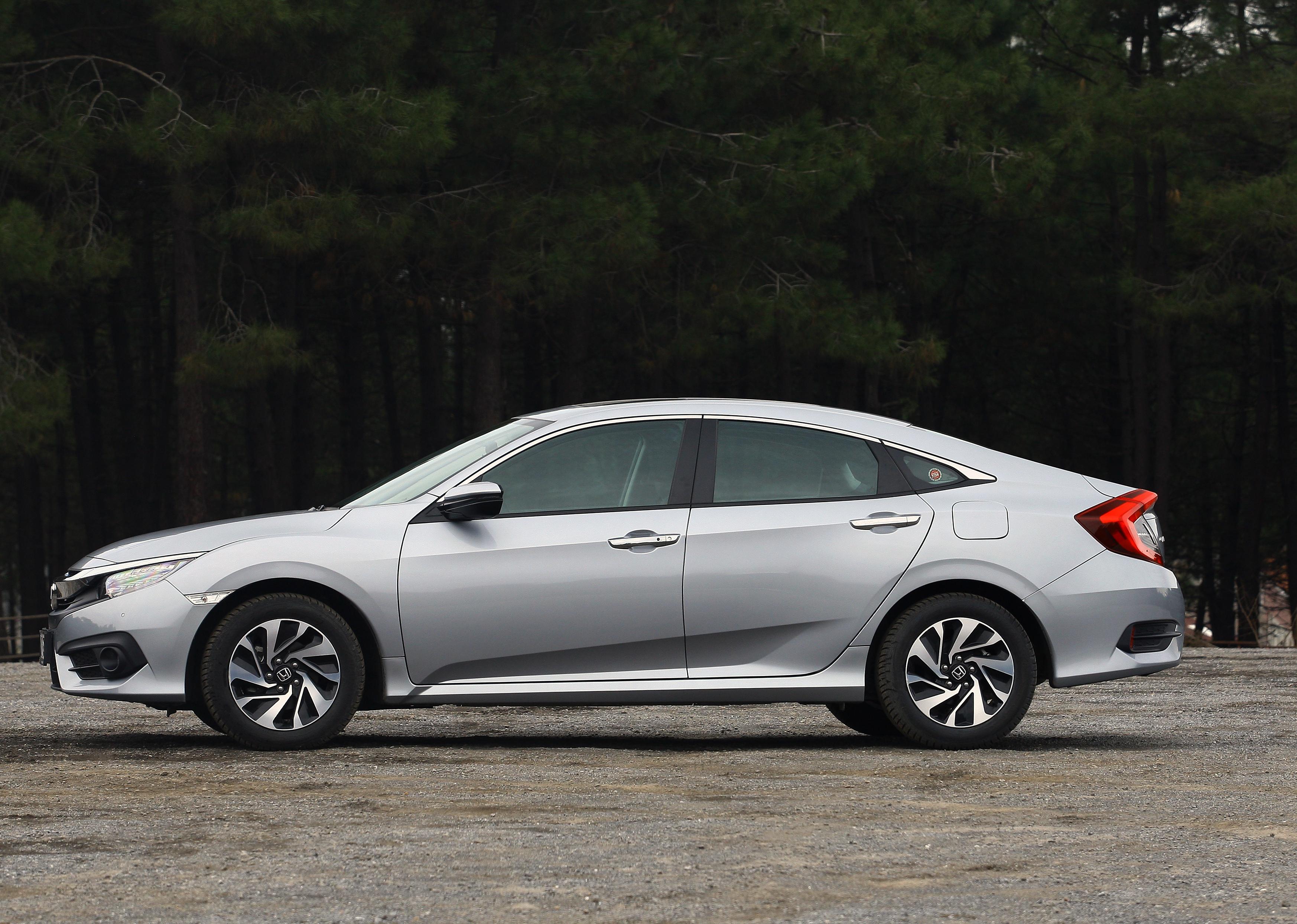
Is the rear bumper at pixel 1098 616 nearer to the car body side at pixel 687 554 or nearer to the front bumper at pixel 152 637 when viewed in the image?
the car body side at pixel 687 554

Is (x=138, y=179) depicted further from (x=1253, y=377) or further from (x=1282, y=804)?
(x=1253, y=377)

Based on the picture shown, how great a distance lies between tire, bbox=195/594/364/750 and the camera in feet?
27.0

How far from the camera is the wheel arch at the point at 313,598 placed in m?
8.29

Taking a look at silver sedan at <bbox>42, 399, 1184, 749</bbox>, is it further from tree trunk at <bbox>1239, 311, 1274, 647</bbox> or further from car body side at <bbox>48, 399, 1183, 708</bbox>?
tree trunk at <bbox>1239, 311, 1274, 647</bbox>

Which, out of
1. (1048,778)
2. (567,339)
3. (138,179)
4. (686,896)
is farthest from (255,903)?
(567,339)

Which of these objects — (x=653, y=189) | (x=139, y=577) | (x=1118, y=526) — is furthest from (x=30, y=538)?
(x=1118, y=526)

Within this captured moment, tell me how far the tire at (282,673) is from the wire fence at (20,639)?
143cm

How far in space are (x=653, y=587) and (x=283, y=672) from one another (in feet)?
5.87

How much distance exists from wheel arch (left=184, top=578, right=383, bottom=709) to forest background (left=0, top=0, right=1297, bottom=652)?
14.9m

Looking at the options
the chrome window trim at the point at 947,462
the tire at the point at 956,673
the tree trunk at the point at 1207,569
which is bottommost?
the tree trunk at the point at 1207,569

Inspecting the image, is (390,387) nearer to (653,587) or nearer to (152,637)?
(152,637)

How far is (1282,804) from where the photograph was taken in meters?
7.04

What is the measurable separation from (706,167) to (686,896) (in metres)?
21.5

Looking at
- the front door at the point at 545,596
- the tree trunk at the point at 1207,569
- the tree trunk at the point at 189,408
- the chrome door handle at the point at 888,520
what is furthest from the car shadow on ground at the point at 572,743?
the tree trunk at the point at 1207,569
